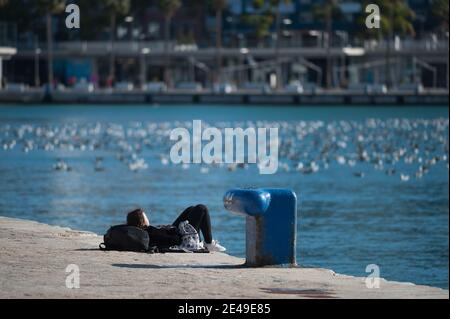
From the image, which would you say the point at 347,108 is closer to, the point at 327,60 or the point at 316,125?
the point at 327,60

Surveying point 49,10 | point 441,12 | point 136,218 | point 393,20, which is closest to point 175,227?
point 136,218

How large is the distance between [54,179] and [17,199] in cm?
954

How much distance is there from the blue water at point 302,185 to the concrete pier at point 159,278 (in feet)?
28.8

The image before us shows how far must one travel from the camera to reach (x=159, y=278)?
64.4 feet

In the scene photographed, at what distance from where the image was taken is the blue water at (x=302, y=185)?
116 ft

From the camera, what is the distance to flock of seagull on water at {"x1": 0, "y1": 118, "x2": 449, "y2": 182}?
6431 centimetres

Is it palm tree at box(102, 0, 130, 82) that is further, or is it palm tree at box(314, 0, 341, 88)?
palm tree at box(102, 0, 130, 82)

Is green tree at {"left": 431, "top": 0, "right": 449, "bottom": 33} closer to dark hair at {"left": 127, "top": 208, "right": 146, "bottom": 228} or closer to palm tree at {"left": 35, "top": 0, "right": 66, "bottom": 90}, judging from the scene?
palm tree at {"left": 35, "top": 0, "right": 66, "bottom": 90}

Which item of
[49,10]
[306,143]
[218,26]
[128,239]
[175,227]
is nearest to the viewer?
[128,239]

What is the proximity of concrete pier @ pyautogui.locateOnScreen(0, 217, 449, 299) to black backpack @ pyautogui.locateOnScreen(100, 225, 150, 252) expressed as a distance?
0.17 m

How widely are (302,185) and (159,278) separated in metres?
35.4

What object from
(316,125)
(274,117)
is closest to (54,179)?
(316,125)

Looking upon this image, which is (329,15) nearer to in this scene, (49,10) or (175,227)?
(49,10)

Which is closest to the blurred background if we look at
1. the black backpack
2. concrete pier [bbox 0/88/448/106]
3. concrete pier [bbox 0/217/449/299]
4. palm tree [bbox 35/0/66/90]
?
palm tree [bbox 35/0/66/90]
